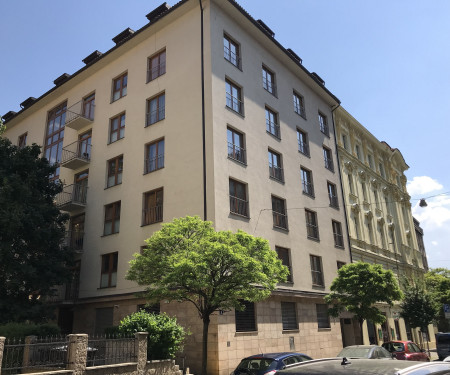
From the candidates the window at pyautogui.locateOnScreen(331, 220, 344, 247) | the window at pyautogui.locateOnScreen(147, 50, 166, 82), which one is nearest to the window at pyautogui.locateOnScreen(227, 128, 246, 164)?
the window at pyautogui.locateOnScreen(147, 50, 166, 82)

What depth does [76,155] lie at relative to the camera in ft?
88.9

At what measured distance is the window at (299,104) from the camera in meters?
29.5

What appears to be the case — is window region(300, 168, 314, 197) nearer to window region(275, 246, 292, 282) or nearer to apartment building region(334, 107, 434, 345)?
window region(275, 246, 292, 282)

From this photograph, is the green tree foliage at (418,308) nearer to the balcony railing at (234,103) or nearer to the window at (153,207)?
the balcony railing at (234,103)

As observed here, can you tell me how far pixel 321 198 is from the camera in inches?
1116

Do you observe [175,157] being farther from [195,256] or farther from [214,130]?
[195,256]

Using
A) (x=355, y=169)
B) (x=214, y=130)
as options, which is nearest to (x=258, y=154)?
(x=214, y=130)

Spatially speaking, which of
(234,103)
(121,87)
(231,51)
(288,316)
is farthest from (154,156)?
(288,316)

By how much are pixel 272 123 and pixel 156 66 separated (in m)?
8.19

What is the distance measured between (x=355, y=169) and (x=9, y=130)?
101 feet

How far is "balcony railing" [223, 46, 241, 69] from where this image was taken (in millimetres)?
23656

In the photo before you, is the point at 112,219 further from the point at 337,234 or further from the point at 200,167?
the point at 337,234

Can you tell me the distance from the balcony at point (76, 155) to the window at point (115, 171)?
2.26 meters

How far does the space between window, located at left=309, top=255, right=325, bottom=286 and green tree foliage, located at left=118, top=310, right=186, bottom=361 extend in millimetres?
13568
